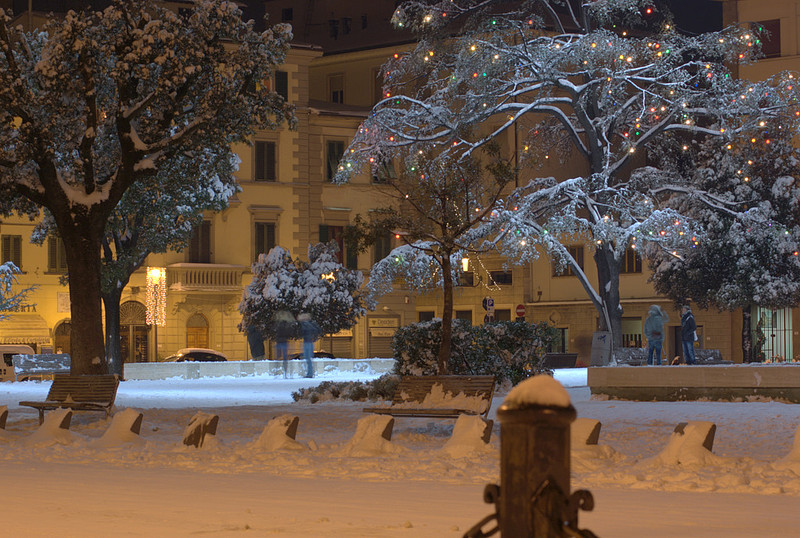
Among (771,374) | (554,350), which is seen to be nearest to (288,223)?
(554,350)

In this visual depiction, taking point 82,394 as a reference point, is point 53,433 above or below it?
below

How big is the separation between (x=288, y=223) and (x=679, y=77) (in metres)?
25.9

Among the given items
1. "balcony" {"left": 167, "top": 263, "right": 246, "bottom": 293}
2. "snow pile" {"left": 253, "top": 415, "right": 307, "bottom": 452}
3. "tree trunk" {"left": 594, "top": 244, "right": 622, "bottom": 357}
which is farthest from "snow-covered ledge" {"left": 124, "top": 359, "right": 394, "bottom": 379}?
"snow pile" {"left": 253, "top": 415, "right": 307, "bottom": 452}

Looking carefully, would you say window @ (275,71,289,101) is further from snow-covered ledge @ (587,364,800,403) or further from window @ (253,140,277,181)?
snow-covered ledge @ (587,364,800,403)

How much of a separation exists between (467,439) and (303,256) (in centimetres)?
4112

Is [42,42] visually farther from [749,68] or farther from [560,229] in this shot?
[749,68]

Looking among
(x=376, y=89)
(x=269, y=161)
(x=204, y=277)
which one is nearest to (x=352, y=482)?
(x=204, y=277)

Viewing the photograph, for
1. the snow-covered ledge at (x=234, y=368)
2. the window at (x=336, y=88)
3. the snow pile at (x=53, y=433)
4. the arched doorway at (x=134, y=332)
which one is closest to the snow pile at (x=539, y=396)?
the snow pile at (x=53, y=433)

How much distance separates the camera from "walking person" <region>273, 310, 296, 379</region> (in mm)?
42781

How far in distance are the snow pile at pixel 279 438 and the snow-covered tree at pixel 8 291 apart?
34914mm

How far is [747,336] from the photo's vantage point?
45906 millimetres

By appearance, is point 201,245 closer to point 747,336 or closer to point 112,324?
point 112,324

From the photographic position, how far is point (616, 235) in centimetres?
3106

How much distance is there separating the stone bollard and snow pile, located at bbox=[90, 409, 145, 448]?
1019 cm
